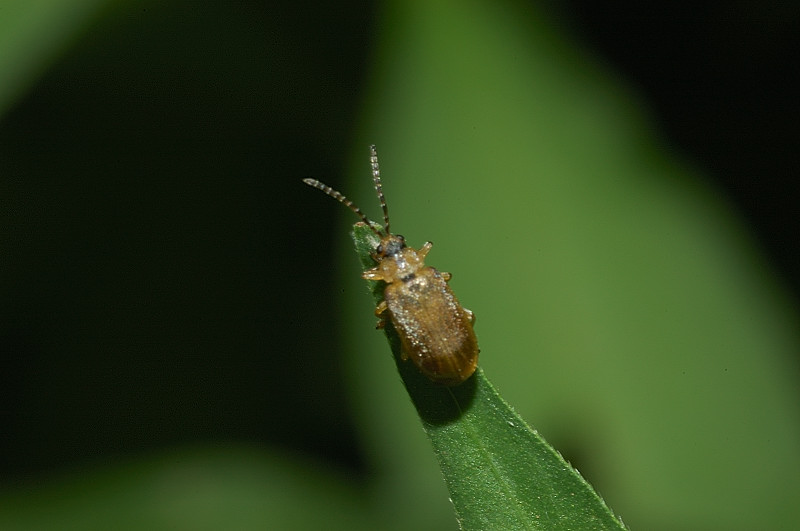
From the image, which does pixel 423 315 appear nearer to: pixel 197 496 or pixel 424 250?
pixel 424 250

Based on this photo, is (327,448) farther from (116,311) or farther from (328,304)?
(116,311)

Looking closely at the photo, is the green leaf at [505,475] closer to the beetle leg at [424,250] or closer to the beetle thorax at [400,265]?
the beetle thorax at [400,265]

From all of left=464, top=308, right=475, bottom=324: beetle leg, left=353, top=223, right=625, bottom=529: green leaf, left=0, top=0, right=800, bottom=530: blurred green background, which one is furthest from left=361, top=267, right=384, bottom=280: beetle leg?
left=0, top=0, right=800, bottom=530: blurred green background

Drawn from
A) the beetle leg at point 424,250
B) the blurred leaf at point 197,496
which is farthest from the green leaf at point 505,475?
the blurred leaf at point 197,496

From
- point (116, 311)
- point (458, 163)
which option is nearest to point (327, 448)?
point (116, 311)

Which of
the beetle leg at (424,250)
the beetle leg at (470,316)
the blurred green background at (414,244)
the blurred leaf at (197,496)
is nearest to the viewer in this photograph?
the beetle leg at (470,316)

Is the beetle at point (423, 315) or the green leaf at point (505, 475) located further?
the beetle at point (423, 315)
